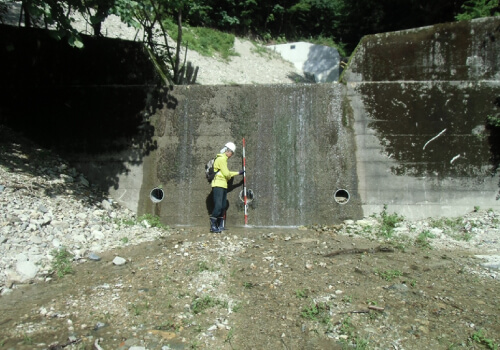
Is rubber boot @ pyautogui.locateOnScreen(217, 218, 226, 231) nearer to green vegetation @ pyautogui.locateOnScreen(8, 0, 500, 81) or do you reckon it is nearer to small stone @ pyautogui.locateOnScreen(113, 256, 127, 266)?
small stone @ pyautogui.locateOnScreen(113, 256, 127, 266)

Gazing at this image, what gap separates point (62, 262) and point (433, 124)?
6.98 meters

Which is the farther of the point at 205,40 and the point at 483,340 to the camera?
the point at 205,40

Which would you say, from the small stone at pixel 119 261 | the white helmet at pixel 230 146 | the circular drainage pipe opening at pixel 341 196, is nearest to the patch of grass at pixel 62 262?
the small stone at pixel 119 261

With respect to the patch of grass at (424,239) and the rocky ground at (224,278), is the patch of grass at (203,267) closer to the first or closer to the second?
the rocky ground at (224,278)

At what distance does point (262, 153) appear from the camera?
799cm

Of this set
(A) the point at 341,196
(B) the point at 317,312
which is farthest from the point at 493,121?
(B) the point at 317,312

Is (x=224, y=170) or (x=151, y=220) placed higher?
(x=224, y=170)

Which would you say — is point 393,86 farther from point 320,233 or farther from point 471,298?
point 471,298

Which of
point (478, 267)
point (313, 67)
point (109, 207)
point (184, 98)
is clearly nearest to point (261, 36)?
point (313, 67)

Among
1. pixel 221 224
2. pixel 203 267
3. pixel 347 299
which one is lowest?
pixel 347 299

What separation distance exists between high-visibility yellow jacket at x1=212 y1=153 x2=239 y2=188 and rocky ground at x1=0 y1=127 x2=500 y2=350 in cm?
94

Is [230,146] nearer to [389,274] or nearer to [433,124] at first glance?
[389,274]

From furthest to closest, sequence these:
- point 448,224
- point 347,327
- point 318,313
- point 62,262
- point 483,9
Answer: point 483,9 → point 448,224 → point 62,262 → point 318,313 → point 347,327

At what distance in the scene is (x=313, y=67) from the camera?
21.2 m
